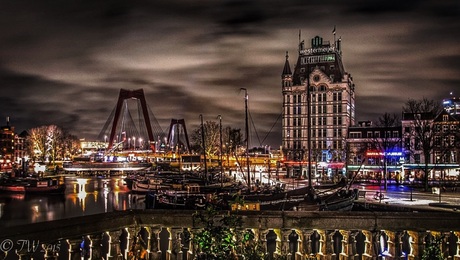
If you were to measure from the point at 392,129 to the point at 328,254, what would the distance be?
89002mm

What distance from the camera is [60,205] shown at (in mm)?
55188

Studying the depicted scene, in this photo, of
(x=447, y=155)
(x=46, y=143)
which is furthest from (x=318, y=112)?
(x=46, y=143)

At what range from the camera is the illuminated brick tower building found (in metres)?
99.3

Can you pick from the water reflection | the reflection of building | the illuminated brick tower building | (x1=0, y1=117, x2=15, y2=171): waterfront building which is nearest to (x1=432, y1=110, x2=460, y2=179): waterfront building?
the reflection of building

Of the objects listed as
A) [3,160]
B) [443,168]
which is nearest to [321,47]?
[443,168]

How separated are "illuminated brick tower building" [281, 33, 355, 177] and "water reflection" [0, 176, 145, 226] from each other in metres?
46.2

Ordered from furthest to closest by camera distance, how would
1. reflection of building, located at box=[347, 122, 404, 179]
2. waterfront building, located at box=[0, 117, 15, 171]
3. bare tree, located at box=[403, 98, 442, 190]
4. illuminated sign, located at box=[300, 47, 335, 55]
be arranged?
1. waterfront building, located at box=[0, 117, 15, 171]
2. illuminated sign, located at box=[300, 47, 335, 55]
3. reflection of building, located at box=[347, 122, 404, 179]
4. bare tree, located at box=[403, 98, 442, 190]

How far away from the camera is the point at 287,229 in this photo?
25.1ft

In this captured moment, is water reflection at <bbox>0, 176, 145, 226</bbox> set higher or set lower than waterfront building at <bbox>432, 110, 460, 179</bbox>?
lower

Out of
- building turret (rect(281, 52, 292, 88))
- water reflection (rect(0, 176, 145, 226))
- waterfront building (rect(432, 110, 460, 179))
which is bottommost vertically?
water reflection (rect(0, 176, 145, 226))

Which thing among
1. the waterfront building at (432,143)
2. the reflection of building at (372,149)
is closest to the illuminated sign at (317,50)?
the reflection of building at (372,149)

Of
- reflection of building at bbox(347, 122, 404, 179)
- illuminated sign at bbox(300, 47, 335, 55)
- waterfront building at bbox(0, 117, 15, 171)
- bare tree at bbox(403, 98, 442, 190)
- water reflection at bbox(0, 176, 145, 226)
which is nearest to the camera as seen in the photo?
water reflection at bbox(0, 176, 145, 226)

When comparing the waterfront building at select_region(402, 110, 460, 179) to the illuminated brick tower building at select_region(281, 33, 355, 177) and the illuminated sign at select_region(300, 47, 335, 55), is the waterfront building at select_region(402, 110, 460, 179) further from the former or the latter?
the illuminated sign at select_region(300, 47, 335, 55)

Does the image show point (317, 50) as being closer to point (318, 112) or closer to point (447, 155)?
point (318, 112)
